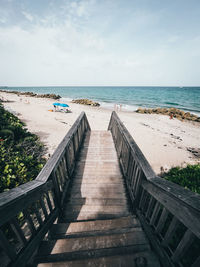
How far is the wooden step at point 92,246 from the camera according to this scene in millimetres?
1647

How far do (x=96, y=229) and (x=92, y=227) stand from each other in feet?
0.27

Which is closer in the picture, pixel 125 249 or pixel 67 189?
pixel 125 249

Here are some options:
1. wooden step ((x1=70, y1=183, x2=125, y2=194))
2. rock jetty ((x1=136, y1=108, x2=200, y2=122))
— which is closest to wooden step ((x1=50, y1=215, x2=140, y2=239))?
wooden step ((x1=70, y1=183, x2=125, y2=194))

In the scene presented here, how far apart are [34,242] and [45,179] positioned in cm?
81

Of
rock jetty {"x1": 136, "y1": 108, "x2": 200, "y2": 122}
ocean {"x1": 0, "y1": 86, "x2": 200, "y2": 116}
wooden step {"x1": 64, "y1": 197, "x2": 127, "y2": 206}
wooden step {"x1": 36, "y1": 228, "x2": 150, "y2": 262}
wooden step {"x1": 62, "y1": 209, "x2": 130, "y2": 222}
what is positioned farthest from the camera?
ocean {"x1": 0, "y1": 86, "x2": 200, "y2": 116}

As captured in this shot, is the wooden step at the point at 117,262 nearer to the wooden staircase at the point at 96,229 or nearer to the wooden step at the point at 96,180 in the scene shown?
the wooden staircase at the point at 96,229

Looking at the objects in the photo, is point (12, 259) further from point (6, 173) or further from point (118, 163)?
point (118, 163)

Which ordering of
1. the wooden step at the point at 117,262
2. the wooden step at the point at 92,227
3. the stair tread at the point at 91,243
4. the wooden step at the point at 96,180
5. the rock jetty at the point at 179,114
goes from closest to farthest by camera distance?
the wooden step at the point at 117,262 → the stair tread at the point at 91,243 → the wooden step at the point at 92,227 → the wooden step at the point at 96,180 → the rock jetty at the point at 179,114

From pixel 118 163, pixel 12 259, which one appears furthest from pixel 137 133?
pixel 12 259

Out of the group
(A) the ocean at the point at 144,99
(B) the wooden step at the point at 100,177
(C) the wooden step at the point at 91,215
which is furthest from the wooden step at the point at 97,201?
(A) the ocean at the point at 144,99

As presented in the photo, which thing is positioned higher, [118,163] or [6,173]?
[6,173]

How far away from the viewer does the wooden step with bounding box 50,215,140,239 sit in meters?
2.11

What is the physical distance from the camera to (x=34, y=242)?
166 centimetres

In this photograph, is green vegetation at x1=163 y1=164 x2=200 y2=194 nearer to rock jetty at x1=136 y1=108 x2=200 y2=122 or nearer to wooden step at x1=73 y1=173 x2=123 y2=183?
wooden step at x1=73 y1=173 x2=123 y2=183
